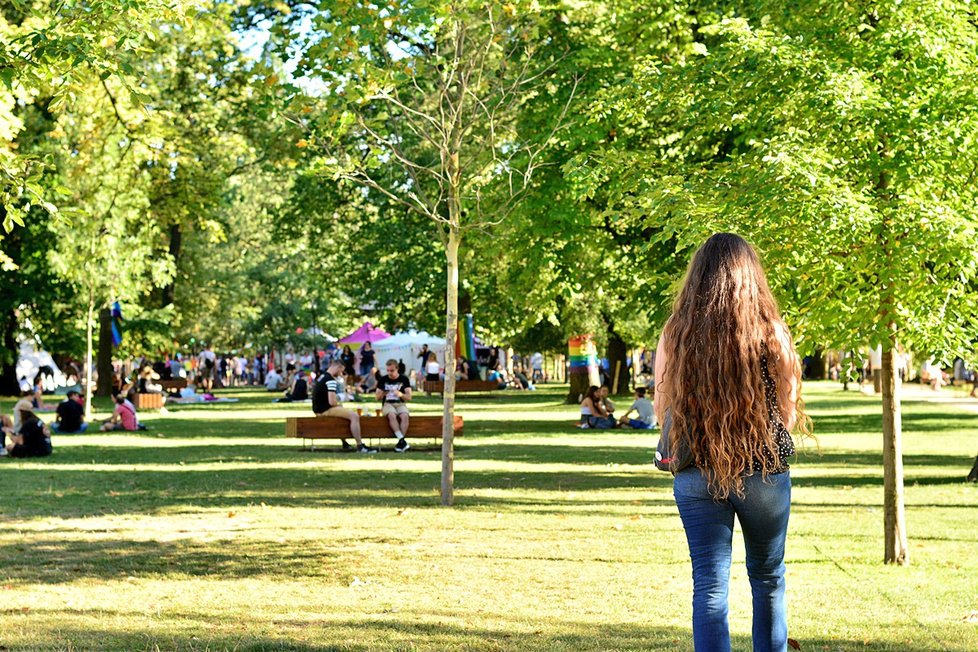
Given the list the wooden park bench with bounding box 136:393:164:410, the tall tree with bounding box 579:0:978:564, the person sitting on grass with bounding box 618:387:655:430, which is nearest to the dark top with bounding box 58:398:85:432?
the wooden park bench with bounding box 136:393:164:410

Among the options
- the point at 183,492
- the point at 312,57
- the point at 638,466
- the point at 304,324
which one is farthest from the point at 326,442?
the point at 304,324

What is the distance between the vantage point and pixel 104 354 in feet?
151

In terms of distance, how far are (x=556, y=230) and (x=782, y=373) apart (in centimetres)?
1913

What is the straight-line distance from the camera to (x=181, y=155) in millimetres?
15133

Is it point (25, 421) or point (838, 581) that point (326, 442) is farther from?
point (838, 581)

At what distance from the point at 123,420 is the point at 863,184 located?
2141 cm

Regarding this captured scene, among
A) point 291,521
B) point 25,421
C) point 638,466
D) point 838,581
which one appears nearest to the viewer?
point 838,581

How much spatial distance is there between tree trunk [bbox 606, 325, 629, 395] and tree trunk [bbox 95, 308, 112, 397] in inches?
640

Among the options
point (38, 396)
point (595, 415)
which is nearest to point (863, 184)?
point (595, 415)

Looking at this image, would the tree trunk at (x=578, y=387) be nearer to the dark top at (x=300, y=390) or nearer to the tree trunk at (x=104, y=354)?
the dark top at (x=300, y=390)

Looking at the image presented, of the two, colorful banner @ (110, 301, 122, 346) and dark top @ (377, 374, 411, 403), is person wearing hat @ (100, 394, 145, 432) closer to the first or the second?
dark top @ (377, 374, 411, 403)

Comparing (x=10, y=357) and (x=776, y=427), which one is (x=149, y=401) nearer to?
(x=10, y=357)

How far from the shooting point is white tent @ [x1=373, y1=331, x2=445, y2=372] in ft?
195

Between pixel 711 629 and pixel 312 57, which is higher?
pixel 312 57
